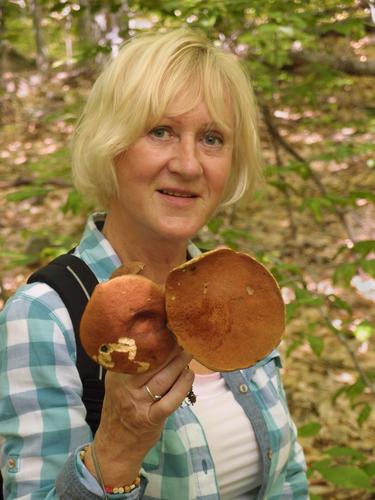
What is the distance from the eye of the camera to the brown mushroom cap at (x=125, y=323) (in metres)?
0.85

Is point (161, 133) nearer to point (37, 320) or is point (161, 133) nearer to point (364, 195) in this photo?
point (37, 320)

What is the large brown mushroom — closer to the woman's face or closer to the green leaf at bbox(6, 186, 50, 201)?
the woman's face

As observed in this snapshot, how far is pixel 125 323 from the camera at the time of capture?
849 millimetres

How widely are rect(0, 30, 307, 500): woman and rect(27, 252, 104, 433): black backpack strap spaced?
0.02m

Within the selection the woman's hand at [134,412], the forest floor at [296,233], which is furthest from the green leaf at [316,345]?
the woman's hand at [134,412]

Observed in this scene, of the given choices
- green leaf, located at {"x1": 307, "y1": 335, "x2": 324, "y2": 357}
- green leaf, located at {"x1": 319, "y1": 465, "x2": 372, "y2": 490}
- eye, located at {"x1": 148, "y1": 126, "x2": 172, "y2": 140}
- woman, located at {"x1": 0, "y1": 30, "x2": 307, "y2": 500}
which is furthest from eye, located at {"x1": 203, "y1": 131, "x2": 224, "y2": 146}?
green leaf, located at {"x1": 319, "y1": 465, "x2": 372, "y2": 490}

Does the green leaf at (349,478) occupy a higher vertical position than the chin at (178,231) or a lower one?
lower

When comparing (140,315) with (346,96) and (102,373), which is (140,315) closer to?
(102,373)

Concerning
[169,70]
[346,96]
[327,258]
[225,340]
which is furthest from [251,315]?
[346,96]

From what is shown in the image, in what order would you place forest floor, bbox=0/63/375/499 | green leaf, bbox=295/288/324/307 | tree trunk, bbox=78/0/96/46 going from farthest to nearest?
forest floor, bbox=0/63/375/499 → tree trunk, bbox=78/0/96/46 → green leaf, bbox=295/288/324/307

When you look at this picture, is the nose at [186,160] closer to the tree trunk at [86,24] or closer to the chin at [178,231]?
the chin at [178,231]

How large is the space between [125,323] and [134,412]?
0.20 m

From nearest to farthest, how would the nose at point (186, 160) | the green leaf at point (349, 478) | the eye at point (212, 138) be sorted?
1. the nose at point (186, 160)
2. the eye at point (212, 138)
3. the green leaf at point (349, 478)

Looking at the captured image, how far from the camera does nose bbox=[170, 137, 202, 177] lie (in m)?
1.47
